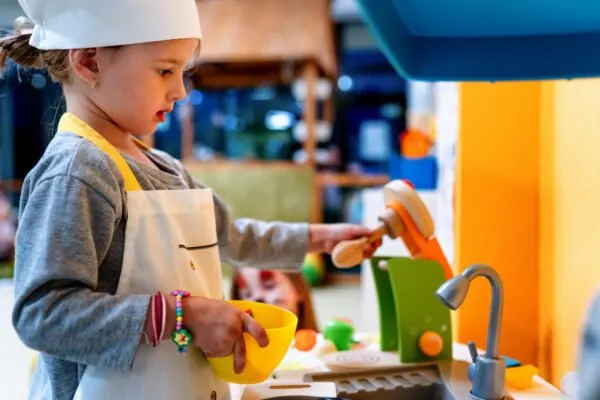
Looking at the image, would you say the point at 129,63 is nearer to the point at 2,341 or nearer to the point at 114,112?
the point at 114,112

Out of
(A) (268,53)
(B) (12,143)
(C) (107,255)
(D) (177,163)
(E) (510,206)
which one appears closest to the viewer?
(C) (107,255)

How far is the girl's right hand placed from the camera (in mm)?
557

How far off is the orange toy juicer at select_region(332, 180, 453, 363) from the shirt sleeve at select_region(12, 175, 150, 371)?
14.1 inches

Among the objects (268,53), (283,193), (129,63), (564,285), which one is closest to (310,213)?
(283,193)

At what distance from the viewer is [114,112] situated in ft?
2.18

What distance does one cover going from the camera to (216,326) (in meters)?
0.56

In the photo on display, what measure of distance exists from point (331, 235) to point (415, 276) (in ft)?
0.44

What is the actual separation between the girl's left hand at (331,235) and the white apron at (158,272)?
0.82 feet

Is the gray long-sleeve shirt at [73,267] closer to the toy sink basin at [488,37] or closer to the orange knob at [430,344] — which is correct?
the toy sink basin at [488,37]

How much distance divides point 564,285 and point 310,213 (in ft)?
8.01

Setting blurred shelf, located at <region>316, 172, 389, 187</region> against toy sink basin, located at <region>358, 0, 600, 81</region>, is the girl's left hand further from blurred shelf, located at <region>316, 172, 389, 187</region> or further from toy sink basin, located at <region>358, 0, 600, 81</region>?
blurred shelf, located at <region>316, 172, 389, 187</region>

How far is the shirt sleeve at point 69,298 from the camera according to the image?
0.54 m

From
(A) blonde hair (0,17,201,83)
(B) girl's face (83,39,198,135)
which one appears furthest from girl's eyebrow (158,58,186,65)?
(A) blonde hair (0,17,201,83)

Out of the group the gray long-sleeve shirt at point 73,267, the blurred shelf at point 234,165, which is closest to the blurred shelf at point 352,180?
the blurred shelf at point 234,165
